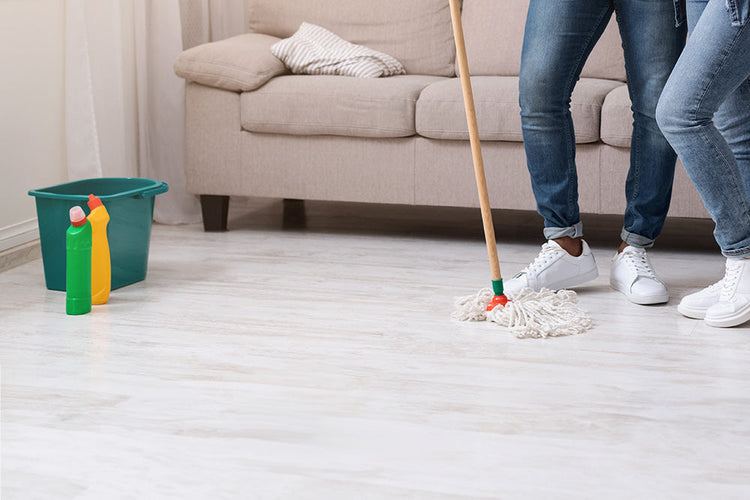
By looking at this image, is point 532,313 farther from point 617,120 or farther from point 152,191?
point 152,191

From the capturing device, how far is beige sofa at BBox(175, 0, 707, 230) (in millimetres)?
2523

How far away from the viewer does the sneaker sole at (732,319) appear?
1.84 meters

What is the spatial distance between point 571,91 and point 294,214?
1.36 meters

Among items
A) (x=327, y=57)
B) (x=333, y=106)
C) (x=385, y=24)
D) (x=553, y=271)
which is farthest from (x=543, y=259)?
(x=385, y=24)

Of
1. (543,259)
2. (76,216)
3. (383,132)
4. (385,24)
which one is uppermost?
(385,24)

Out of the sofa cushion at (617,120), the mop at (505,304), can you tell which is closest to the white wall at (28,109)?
the mop at (505,304)

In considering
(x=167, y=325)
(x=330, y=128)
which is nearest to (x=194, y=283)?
(x=167, y=325)

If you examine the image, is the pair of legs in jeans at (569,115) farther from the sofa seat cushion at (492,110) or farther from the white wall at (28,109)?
the white wall at (28,109)

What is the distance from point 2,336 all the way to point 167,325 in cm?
33

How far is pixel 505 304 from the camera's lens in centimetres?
192

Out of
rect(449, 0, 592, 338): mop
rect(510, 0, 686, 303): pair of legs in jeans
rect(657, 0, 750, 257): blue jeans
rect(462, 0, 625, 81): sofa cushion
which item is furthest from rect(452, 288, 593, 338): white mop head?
rect(462, 0, 625, 81): sofa cushion

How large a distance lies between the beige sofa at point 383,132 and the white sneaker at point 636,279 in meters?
0.41

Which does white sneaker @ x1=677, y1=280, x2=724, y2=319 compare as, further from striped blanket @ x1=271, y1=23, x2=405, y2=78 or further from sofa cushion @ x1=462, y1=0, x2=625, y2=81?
striped blanket @ x1=271, y1=23, x2=405, y2=78

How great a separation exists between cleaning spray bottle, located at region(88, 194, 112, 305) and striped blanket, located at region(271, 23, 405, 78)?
104 cm
